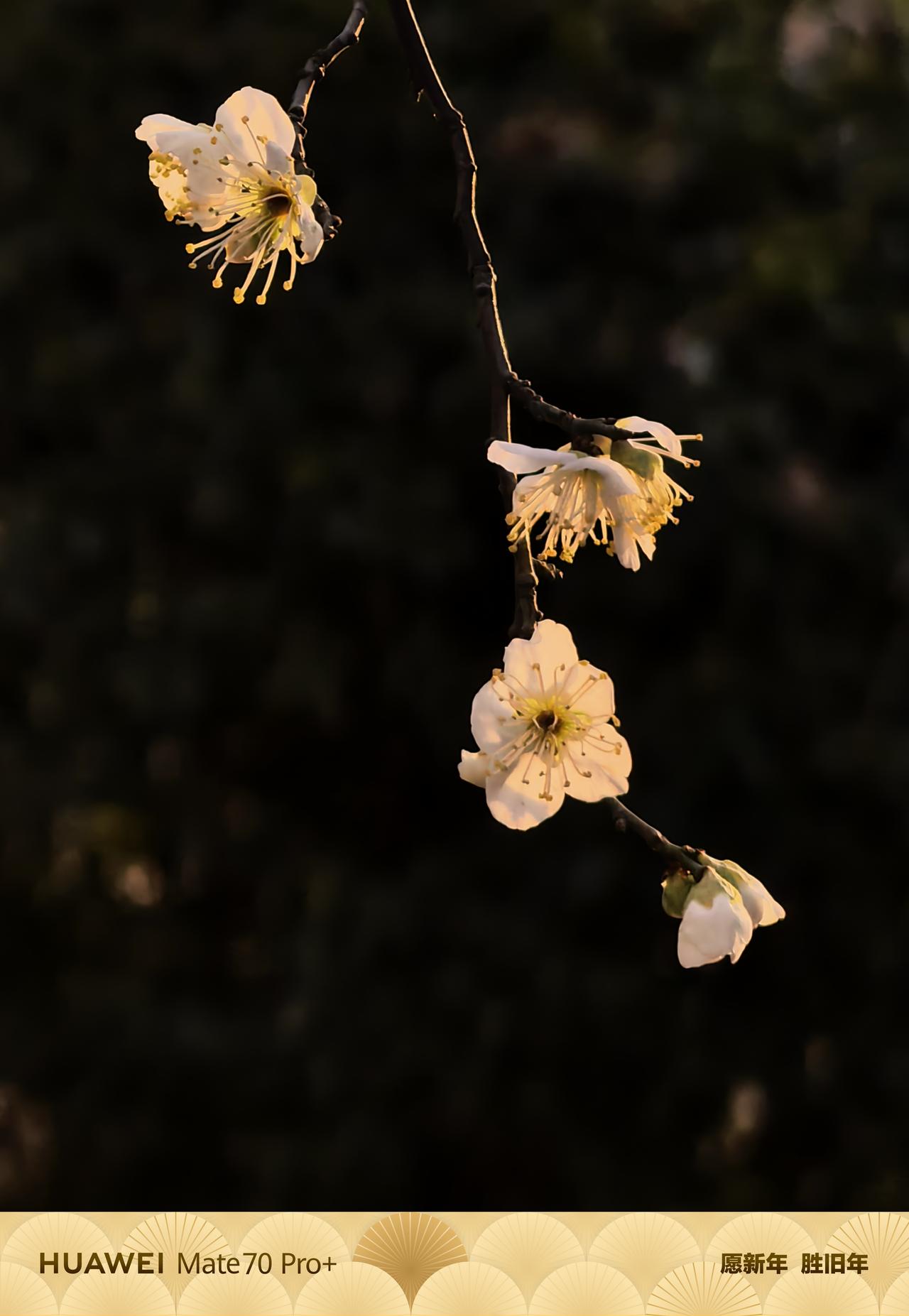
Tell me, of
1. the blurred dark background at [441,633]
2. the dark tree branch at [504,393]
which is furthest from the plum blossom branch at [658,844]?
the blurred dark background at [441,633]

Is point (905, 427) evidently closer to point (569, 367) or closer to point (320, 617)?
point (569, 367)

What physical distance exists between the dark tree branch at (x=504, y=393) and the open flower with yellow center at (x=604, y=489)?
0.01 metres

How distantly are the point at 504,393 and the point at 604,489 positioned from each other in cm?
9

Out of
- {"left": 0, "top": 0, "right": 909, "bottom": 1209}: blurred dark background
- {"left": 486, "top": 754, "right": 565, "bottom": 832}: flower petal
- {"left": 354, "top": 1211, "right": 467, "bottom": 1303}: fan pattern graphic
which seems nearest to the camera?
{"left": 486, "top": 754, "right": 565, "bottom": 832}: flower petal

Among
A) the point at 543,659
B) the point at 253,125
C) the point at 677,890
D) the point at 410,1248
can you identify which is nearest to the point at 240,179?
the point at 253,125

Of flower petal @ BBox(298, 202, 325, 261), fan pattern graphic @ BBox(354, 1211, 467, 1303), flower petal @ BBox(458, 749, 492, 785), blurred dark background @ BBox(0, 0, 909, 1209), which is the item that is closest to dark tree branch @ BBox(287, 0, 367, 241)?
flower petal @ BBox(298, 202, 325, 261)

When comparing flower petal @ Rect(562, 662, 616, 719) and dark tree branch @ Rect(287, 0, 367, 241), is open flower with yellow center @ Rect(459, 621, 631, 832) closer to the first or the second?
flower petal @ Rect(562, 662, 616, 719)

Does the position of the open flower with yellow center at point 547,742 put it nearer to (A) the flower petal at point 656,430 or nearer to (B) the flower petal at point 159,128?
(A) the flower petal at point 656,430

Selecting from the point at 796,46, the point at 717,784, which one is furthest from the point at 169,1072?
the point at 796,46

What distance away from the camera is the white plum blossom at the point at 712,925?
2.04 ft

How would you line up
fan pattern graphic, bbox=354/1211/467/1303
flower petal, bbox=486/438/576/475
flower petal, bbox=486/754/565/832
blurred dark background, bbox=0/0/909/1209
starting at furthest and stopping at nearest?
blurred dark background, bbox=0/0/909/1209
fan pattern graphic, bbox=354/1211/467/1303
flower petal, bbox=486/754/565/832
flower petal, bbox=486/438/576/475

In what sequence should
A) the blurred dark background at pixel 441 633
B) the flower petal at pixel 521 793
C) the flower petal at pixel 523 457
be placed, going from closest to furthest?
the flower petal at pixel 523 457 < the flower petal at pixel 521 793 < the blurred dark background at pixel 441 633

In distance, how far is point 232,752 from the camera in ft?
7.87

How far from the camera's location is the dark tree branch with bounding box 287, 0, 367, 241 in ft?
2.13
